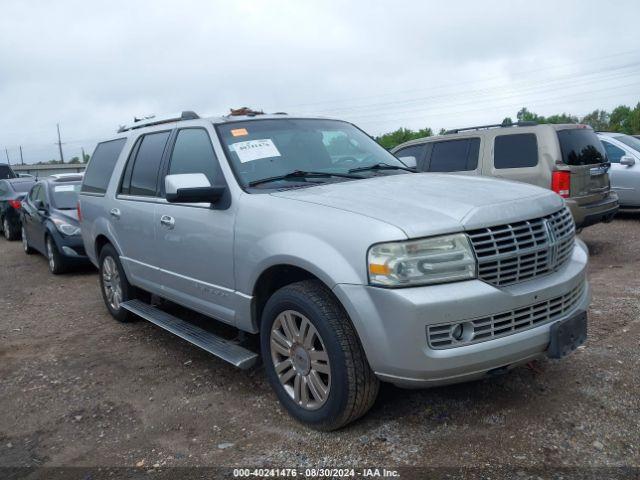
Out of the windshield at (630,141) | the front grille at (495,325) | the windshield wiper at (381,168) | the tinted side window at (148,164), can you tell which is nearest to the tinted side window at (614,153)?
the windshield at (630,141)

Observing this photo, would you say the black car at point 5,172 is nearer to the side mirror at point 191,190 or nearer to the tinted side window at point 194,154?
the tinted side window at point 194,154

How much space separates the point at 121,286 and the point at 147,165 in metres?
1.28

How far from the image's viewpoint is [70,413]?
3.64 m

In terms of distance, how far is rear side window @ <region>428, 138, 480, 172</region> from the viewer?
7616 millimetres

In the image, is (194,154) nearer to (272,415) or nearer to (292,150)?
(292,150)

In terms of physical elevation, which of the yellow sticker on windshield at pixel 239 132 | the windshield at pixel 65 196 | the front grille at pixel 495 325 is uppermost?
the yellow sticker on windshield at pixel 239 132

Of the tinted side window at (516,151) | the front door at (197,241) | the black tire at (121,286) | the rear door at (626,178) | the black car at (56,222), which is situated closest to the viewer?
the front door at (197,241)

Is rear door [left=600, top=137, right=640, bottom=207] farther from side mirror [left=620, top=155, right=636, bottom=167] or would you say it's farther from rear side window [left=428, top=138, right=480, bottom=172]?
rear side window [left=428, top=138, right=480, bottom=172]

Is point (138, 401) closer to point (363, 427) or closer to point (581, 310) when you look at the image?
point (363, 427)

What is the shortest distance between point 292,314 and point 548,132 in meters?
5.19

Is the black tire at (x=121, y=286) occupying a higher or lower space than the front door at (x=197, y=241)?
lower

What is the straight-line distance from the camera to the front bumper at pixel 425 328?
8.48ft

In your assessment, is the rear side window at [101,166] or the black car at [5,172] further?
the black car at [5,172]

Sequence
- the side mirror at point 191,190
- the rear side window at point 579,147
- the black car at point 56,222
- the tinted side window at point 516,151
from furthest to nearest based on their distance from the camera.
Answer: the black car at point 56,222 < the tinted side window at point 516,151 < the rear side window at point 579,147 < the side mirror at point 191,190
